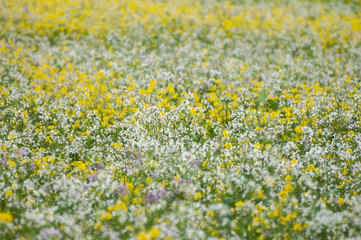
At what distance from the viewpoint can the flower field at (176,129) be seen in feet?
15.4

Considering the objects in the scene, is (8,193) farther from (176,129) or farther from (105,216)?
(176,129)

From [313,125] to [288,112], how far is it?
63 cm

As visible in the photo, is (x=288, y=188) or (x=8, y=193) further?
Result: (x=288, y=188)

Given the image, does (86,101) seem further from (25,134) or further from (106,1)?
(106,1)

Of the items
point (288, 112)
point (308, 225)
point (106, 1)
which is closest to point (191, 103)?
point (288, 112)

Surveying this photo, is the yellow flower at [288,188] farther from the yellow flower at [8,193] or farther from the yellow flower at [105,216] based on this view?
the yellow flower at [8,193]

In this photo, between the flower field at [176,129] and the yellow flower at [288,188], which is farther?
the yellow flower at [288,188]

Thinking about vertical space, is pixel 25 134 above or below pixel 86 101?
below

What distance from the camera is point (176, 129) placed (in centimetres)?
711

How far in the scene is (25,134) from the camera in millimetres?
6906

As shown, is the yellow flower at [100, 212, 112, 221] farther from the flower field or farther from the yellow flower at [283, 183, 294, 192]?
the yellow flower at [283, 183, 294, 192]

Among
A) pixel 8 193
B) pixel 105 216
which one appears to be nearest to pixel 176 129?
pixel 105 216

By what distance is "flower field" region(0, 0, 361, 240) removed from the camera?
15.4 feet

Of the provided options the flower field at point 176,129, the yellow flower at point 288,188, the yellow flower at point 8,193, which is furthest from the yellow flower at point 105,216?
the yellow flower at point 288,188
